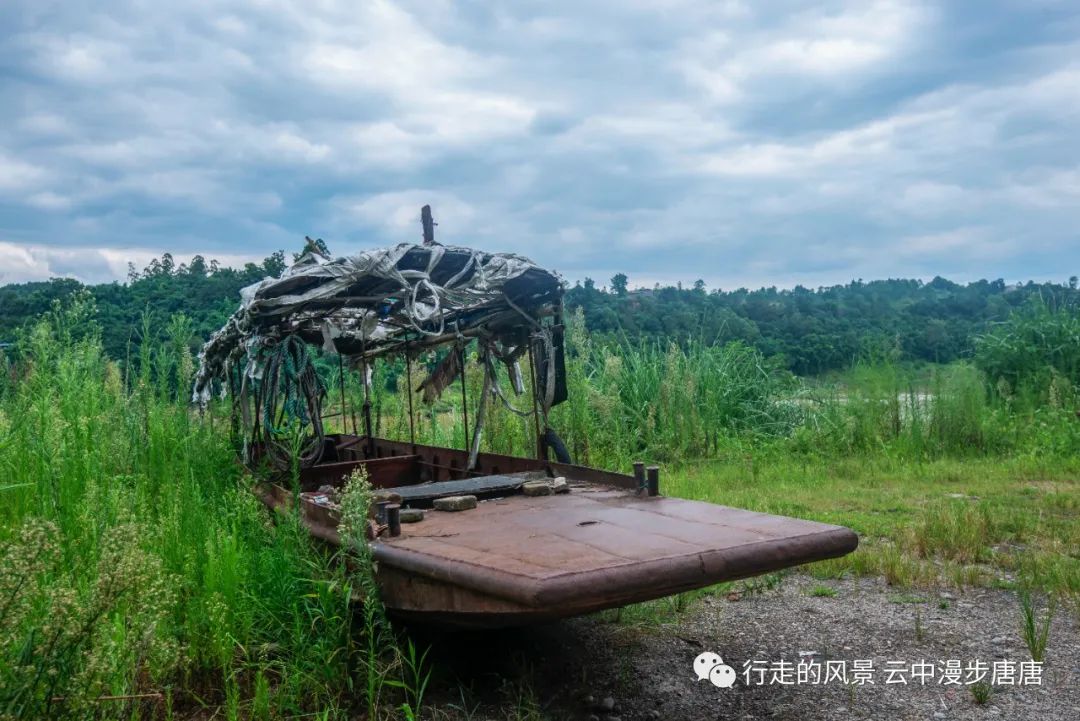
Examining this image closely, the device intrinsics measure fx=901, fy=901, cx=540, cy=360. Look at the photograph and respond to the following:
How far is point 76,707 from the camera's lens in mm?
2988

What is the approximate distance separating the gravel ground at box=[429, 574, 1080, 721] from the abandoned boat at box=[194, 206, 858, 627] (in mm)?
734

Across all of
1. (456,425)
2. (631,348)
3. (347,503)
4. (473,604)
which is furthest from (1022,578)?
(631,348)

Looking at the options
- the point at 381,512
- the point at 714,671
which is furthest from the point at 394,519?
the point at 714,671

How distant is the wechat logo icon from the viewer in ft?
14.6

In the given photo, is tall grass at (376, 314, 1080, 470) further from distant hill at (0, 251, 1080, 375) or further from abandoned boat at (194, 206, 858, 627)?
abandoned boat at (194, 206, 858, 627)

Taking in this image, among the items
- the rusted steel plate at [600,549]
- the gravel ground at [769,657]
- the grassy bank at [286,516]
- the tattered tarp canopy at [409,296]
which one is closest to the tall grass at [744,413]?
the grassy bank at [286,516]

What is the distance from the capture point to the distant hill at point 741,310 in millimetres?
9719

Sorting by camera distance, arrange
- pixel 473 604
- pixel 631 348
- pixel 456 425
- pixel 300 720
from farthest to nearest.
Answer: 1. pixel 631 348
2. pixel 456 425
3. pixel 300 720
4. pixel 473 604

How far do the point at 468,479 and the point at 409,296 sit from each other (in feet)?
3.93

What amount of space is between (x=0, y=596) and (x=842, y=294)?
29.0 meters

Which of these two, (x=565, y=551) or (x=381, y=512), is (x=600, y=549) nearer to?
(x=565, y=551)

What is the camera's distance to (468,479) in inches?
219

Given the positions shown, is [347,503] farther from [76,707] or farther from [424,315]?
[424,315]

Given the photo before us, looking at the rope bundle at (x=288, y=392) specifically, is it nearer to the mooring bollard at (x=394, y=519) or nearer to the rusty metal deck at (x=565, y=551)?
the rusty metal deck at (x=565, y=551)
